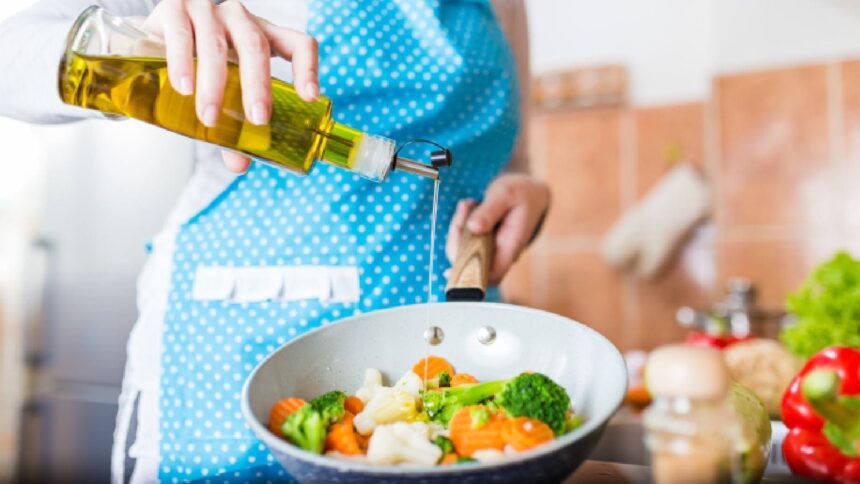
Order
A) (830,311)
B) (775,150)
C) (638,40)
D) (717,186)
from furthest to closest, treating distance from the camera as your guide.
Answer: (638,40) → (717,186) → (775,150) → (830,311)

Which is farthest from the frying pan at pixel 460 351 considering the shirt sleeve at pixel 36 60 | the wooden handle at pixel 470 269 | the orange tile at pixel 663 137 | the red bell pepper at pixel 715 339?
the orange tile at pixel 663 137

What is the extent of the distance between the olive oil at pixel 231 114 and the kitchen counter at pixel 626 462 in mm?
296

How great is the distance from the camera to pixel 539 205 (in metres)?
0.94

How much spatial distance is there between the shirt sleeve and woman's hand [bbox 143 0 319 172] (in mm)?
162

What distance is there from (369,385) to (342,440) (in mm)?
115

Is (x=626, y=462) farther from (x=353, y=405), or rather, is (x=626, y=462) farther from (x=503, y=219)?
(x=353, y=405)

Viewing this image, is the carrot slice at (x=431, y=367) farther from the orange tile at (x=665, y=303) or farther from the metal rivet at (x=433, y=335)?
the orange tile at (x=665, y=303)

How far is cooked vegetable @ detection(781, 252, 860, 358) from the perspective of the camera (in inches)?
49.8

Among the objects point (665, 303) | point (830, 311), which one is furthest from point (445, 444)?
point (665, 303)

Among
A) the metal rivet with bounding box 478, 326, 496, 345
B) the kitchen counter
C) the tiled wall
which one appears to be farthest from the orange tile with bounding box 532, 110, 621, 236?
the metal rivet with bounding box 478, 326, 496, 345

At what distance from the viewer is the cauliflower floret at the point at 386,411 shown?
1.87ft

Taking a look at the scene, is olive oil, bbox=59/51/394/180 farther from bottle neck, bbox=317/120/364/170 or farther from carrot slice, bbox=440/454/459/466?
carrot slice, bbox=440/454/459/466

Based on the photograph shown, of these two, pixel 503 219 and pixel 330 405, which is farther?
pixel 503 219

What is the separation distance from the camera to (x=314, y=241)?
0.86m
